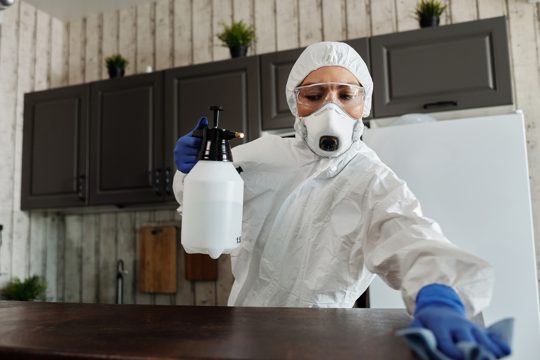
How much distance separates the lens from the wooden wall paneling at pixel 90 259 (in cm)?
315

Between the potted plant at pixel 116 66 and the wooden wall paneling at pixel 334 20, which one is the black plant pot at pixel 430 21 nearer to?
the wooden wall paneling at pixel 334 20

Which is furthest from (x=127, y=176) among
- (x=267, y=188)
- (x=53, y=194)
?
(x=267, y=188)

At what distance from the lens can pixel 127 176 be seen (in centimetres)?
273

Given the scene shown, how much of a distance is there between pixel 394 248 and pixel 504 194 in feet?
3.88

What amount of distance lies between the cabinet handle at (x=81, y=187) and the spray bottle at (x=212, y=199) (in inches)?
85.7

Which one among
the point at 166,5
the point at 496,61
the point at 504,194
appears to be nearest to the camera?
the point at 504,194

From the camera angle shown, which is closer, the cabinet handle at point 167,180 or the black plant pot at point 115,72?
the cabinet handle at point 167,180

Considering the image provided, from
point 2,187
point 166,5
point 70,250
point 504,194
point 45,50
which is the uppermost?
point 166,5

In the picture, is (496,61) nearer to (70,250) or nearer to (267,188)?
(267,188)

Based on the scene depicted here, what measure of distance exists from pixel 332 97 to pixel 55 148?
226 cm

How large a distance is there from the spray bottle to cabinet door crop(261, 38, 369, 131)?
61.7 inches

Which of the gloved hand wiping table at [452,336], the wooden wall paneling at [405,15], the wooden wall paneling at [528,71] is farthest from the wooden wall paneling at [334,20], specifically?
the gloved hand wiping table at [452,336]

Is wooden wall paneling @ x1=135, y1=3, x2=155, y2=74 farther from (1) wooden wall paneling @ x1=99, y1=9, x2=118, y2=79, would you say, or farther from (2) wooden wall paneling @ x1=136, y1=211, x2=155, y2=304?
(2) wooden wall paneling @ x1=136, y1=211, x2=155, y2=304

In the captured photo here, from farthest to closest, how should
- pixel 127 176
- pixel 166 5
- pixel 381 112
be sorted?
1. pixel 166 5
2. pixel 127 176
3. pixel 381 112
